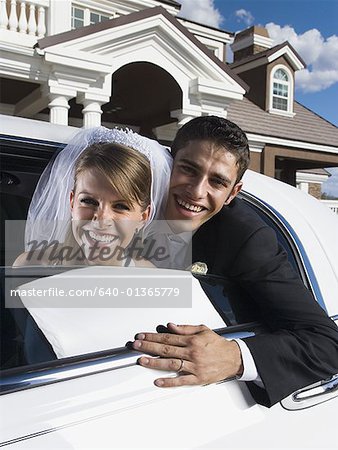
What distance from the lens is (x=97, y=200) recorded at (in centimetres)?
142

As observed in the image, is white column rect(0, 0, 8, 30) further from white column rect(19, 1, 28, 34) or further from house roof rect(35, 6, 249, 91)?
house roof rect(35, 6, 249, 91)

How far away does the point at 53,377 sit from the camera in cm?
100

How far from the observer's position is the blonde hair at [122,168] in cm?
145

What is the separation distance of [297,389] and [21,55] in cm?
727

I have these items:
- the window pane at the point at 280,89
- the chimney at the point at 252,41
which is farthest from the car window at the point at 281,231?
the chimney at the point at 252,41

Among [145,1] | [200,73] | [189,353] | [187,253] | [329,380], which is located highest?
[145,1]

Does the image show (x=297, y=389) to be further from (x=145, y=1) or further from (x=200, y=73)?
(x=145, y=1)

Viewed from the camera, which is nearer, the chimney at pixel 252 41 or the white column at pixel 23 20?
the white column at pixel 23 20

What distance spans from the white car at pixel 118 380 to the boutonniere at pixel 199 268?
47mm

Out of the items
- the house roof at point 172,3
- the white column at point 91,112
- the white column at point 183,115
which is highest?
the house roof at point 172,3

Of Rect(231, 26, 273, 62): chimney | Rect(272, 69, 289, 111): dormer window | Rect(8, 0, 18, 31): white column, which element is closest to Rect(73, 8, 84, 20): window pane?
Rect(8, 0, 18, 31): white column

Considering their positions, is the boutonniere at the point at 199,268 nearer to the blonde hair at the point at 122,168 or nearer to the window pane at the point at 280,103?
the blonde hair at the point at 122,168

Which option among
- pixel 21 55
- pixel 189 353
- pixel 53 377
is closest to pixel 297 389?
pixel 189 353

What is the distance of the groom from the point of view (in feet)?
3.76
